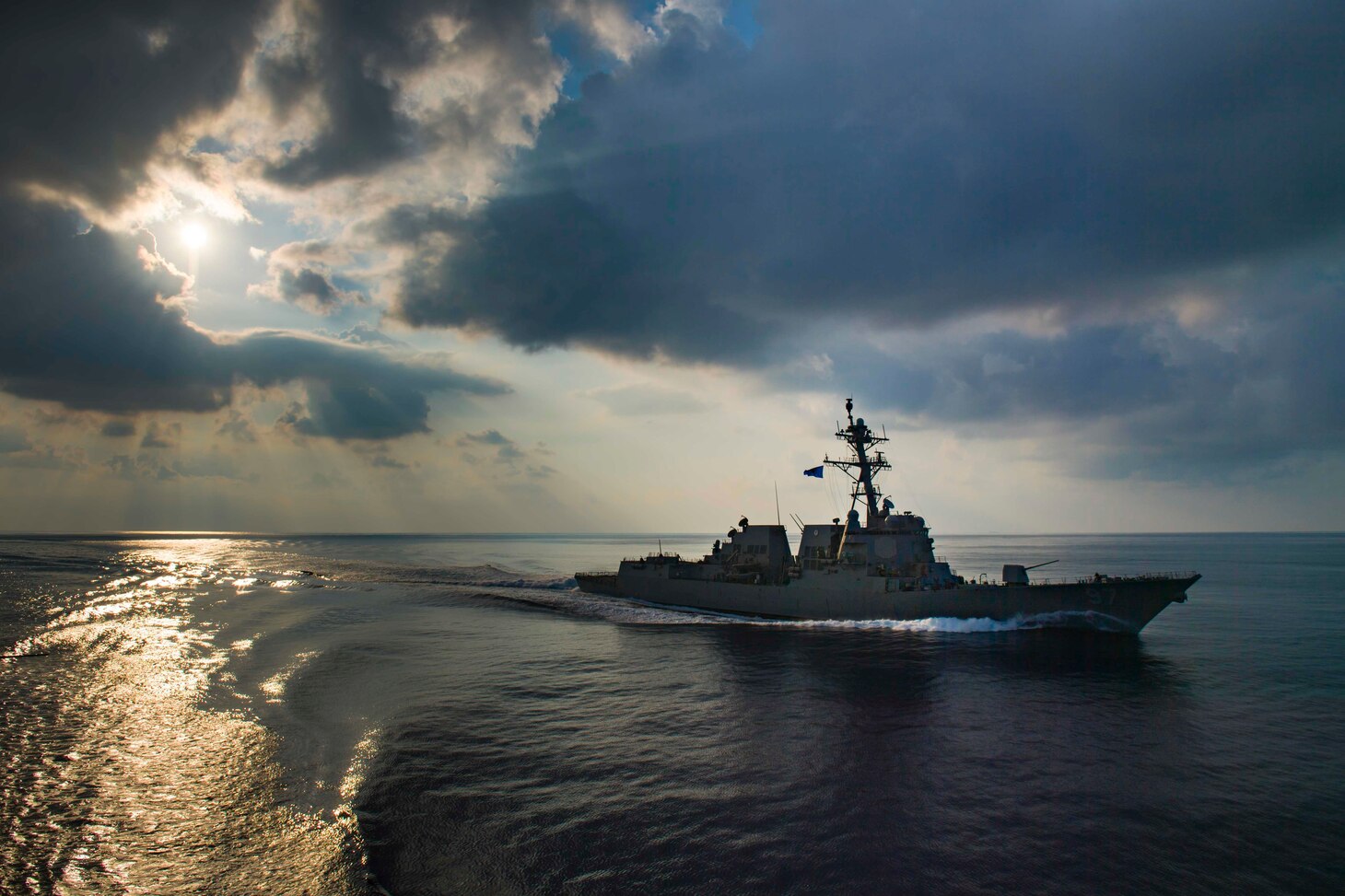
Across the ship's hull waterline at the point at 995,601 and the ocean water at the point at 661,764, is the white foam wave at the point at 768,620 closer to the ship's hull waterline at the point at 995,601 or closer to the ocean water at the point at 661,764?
the ship's hull waterline at the point at 995,601

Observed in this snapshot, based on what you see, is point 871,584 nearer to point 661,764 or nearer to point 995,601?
point 995,601

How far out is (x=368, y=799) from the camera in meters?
11.5

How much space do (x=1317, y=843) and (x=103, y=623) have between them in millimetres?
45844

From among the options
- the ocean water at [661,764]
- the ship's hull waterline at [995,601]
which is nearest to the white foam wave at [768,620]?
the ship's hull waterline at [995,601]

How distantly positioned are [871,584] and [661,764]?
23474 millimetres

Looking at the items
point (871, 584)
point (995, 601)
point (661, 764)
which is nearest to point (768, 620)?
point (871, 584)

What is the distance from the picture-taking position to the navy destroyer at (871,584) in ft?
102

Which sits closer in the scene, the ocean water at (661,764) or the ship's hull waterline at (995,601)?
the ocean water at (661,764)

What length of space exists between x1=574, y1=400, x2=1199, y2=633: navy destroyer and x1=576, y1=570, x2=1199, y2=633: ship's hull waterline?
5 cm

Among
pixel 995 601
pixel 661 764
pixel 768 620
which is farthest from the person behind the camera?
pixel 768 620

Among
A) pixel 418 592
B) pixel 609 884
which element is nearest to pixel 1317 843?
pixel 609 884

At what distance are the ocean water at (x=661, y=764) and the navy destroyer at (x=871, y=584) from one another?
248 cm

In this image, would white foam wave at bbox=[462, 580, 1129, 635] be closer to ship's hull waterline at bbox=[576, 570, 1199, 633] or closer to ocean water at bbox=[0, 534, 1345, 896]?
ship's hull waterline at bbox=[576, 570, 1199, 633]

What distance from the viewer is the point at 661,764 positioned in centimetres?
1366
